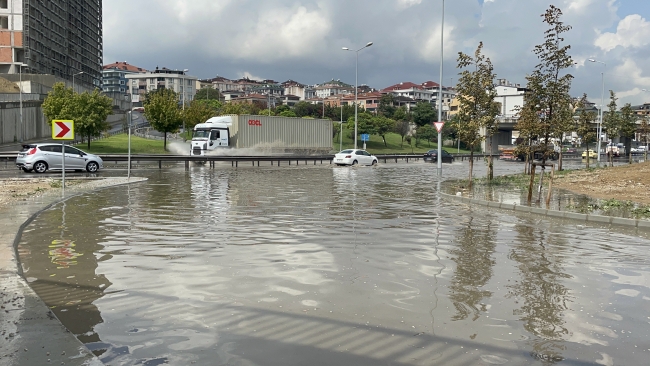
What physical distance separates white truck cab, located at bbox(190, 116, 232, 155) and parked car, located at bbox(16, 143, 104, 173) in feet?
50.2

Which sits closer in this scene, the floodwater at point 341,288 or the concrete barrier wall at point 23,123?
the floodwater at point 341,288

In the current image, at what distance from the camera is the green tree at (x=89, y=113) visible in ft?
192

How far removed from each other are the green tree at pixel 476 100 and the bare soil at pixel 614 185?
463 centimetres

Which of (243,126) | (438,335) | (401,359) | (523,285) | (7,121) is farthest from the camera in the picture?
(7,121)

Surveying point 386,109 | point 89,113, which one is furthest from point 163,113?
point 386,109

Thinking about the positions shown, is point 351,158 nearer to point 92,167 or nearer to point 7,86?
point 92,167

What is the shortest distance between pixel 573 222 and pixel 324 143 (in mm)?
48445

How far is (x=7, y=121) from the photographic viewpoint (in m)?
61.1

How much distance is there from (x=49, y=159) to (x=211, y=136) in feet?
60.6

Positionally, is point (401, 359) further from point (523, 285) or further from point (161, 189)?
point (161, 189)

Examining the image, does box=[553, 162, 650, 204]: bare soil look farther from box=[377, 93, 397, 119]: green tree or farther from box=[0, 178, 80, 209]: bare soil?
box=[377, 93, 397, 119]: green tree

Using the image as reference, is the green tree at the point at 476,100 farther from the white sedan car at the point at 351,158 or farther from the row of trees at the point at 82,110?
the row of trees at the point at 82,110

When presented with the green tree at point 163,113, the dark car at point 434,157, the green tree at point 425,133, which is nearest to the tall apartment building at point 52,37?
the green tree at point 163,113

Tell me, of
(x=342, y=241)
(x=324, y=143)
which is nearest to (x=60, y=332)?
(x=342, y=241)
